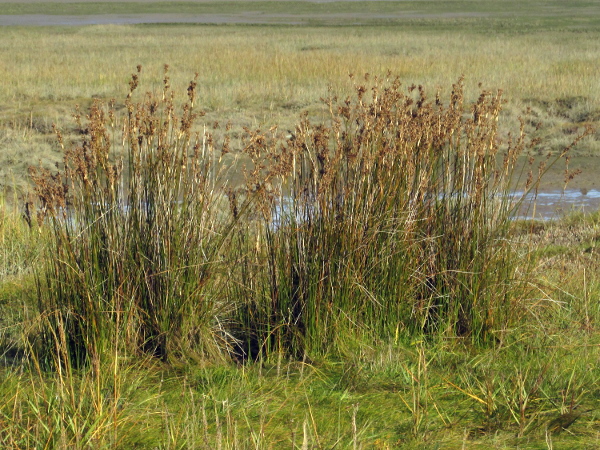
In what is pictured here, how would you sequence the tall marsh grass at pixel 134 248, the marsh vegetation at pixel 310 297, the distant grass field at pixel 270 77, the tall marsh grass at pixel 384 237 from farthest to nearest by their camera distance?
the distant grass field at pixel 270 77
the tall marsh grass at pixel 384 237
the tall marsh grass at pixel 134 248
the marsh vegetation at pixel 310 297

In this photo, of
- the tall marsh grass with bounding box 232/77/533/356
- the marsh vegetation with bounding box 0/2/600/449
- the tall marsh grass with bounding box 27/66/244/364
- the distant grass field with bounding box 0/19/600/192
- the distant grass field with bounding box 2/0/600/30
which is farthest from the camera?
the distant grass field with bounding box 2/0/600/30

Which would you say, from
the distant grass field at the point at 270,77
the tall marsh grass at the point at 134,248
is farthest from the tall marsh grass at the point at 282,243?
the distant grass field at the point at 270,77

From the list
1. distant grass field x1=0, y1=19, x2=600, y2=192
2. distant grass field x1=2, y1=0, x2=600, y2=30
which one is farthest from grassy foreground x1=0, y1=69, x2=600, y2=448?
distant grass field x1=2, y1=0, x2=600, y2=30

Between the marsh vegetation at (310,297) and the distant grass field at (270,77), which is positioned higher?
the marsh vegetation at (310,297)

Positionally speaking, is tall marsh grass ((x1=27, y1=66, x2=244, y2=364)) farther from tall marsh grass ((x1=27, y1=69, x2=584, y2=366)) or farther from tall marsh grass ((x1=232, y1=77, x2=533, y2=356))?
tall marsh grass ((x1=232, y1=77, x2=533, y2=356))

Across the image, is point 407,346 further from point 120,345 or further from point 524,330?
point 120,345

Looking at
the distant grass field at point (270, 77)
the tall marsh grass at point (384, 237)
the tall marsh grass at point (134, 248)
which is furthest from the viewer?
the distant grass field at point (270, 77)

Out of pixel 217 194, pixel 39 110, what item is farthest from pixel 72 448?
pixel 39 110

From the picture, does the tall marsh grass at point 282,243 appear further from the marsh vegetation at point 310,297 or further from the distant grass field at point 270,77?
the distant grass field at point 270,77

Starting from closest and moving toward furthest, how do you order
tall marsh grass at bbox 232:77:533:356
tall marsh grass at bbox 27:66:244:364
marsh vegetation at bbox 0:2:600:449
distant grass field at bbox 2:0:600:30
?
marsh vegetation at bbox 0:2:600:449 → tall marsh grass at bbox 27:66:244:364 → tall marsh grass at bbox 232:77:533:356 → distant grass field at bbox 2:0:600:30

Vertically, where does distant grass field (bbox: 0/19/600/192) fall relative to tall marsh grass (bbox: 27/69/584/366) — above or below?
below

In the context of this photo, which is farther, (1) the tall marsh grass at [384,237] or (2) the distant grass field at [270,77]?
(2) the distant grass field at [270,77]

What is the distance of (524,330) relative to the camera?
385 cm

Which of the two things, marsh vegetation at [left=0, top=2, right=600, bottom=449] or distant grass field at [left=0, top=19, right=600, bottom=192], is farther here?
distant grass field at [left=0, top=19, right=600, bottom=192]
